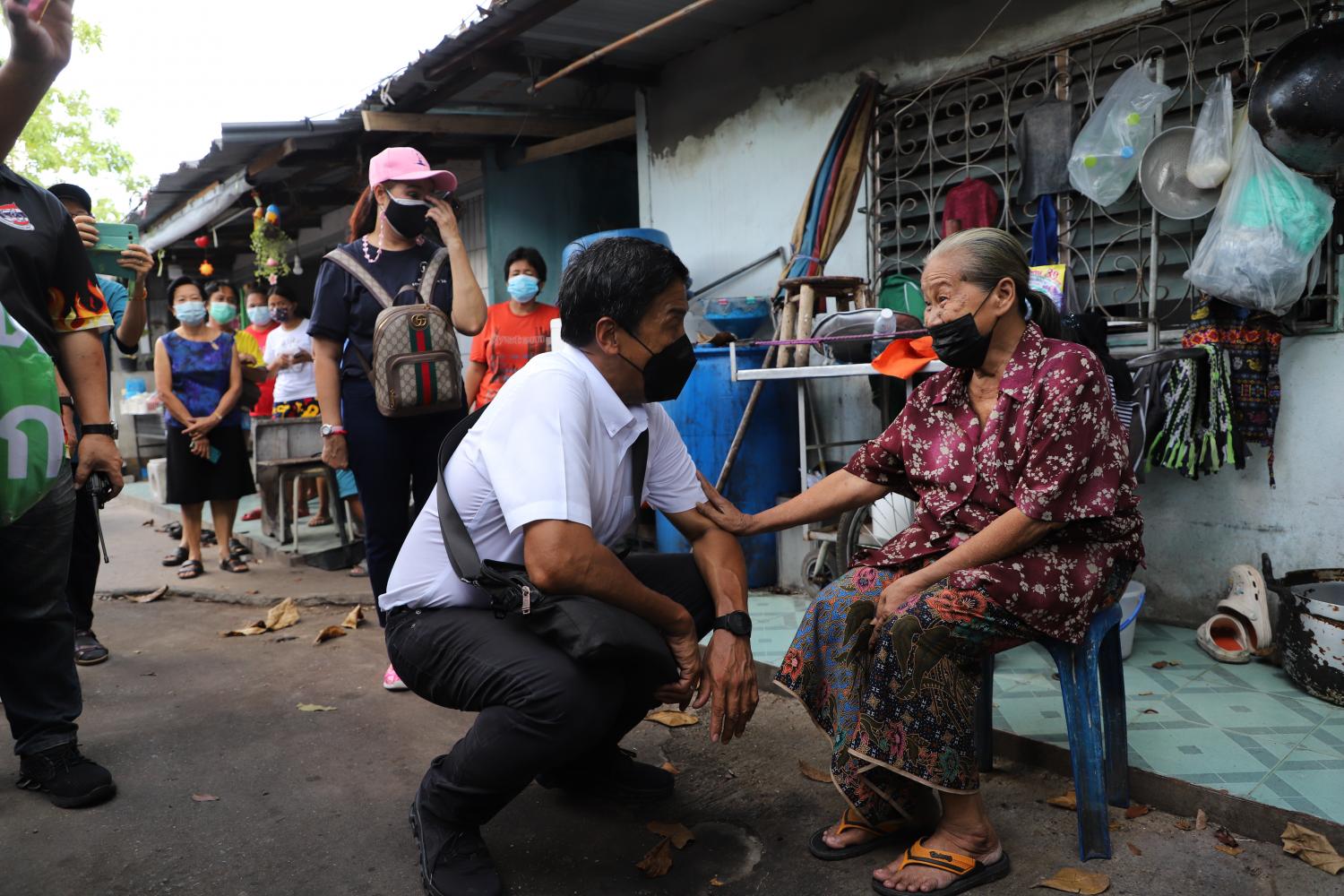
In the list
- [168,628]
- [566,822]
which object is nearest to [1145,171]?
[566,822]

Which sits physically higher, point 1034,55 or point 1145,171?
point 1034,55

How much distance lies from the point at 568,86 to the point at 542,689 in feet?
19.6

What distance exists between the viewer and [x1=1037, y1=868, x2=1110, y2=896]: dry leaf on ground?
88.3 inches

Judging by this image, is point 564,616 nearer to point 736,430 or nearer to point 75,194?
point 736,430

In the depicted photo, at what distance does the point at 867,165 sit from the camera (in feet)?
17.5

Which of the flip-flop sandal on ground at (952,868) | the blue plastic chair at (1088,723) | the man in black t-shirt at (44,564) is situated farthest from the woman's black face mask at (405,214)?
the flip-flop sandal on ground at (952,868)

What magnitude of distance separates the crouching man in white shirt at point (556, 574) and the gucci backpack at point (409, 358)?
1172mm

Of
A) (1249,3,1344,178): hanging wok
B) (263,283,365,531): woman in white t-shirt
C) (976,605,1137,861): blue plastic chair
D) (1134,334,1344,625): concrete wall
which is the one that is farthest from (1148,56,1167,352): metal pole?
(263,283,365,531): woman in white t-shirt

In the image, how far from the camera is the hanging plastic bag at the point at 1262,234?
3424 mm

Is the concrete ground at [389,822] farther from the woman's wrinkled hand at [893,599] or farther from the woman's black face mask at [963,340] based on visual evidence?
the woman's black face mask at [963,340]

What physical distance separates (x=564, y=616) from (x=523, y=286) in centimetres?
411

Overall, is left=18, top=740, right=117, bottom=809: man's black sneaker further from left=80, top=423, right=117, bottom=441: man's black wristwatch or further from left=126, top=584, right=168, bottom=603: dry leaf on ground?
left=126, top=584, right=168, bottom=603: dry leaf on ground

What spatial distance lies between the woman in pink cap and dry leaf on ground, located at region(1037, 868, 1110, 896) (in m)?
2.53

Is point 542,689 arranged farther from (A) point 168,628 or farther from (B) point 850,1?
(B) point 850,1
